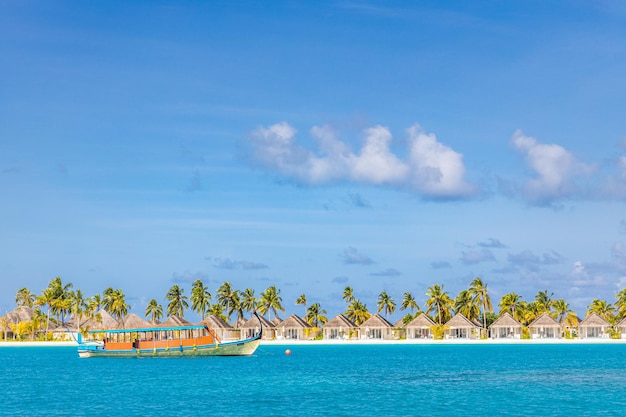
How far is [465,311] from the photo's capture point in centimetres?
13588

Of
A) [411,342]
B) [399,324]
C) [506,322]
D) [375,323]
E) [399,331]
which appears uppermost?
[506,322]

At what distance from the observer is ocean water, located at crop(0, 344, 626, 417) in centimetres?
4244

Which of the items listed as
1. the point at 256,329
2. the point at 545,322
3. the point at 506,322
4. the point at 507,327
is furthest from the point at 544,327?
the point at 256,329

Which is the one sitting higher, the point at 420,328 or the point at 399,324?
the point at 399,324

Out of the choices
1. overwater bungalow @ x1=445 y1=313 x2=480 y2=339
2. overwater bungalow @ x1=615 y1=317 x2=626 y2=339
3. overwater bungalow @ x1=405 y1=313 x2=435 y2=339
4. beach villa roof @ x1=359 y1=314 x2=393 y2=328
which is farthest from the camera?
beach villa roof @ x1=359 y1=314 x2=393 y2=328

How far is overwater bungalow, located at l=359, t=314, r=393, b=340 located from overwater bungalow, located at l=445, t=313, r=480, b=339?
9.93 metres

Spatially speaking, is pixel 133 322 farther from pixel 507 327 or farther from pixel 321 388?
pixel 321 388

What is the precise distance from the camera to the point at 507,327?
129375mm

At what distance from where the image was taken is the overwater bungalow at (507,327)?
129 meters

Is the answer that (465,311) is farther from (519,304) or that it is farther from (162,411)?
(162,411)

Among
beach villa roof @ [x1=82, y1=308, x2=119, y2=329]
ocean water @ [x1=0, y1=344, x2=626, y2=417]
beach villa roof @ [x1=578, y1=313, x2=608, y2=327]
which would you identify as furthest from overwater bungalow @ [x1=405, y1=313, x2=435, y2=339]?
ocean water @ [x1=0, y1=344, x2=626, y2=417]

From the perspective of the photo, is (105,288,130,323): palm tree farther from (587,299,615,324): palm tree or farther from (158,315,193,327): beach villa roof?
(587,299,615,324): palm tree

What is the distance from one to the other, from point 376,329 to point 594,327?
112 feet

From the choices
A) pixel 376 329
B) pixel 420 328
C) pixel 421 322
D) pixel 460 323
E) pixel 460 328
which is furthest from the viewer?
pixel 376 329
